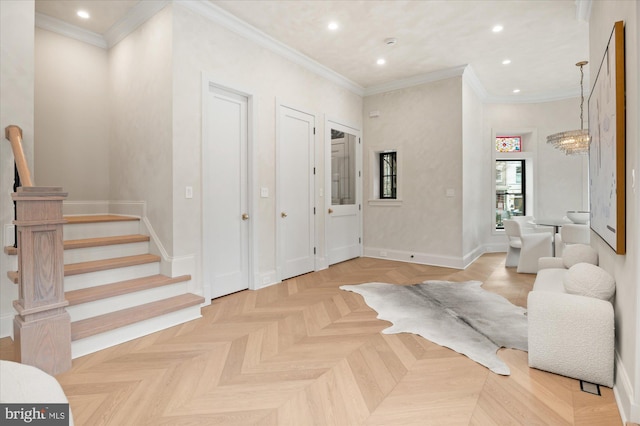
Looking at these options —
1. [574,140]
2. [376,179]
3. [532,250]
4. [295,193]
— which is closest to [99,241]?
[295,193]

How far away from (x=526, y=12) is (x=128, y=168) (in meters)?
4.93

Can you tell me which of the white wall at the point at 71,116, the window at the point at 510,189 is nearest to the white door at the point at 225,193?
the white wall at the point at 71,116

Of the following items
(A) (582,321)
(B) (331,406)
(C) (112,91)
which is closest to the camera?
(B) (331,406)

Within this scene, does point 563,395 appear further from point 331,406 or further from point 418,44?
point 418,44

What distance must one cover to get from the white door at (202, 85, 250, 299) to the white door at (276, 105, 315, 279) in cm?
57

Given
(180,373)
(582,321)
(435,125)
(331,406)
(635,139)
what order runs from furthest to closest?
(435,125) < (180,373) < (582,321) < (331,406) < (635,139)

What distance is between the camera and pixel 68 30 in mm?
4207

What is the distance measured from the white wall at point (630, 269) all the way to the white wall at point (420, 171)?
129 inches

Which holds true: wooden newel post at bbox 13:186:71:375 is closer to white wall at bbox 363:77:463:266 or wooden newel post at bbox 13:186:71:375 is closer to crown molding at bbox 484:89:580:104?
white wall at bbox 363:77:463:266

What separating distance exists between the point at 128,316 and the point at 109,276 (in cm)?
57

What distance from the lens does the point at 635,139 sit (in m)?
1.78

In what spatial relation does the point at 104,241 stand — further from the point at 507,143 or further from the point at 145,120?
the point at 507,143

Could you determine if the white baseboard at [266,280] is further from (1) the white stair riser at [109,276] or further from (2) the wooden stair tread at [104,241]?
(2) the wooden stair tread at [104,241]

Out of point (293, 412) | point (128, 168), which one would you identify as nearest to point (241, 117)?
point (128, 168)
